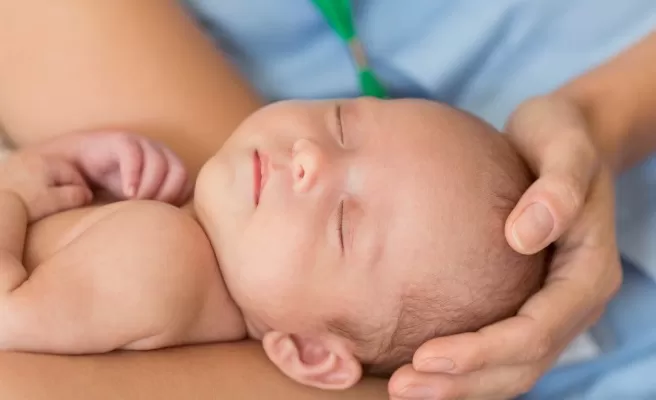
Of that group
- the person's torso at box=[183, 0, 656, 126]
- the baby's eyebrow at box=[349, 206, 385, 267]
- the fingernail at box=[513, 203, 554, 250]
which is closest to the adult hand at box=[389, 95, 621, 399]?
the fingernail at box=[513, 203, 554, 250]

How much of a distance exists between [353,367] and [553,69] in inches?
20.0

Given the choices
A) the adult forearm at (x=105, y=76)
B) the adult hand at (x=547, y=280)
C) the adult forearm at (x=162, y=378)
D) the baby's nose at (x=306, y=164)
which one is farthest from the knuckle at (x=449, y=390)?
the adult forearm at (x=105, y=76)

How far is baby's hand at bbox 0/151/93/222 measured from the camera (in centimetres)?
93

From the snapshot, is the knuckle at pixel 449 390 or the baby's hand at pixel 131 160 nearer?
the knuckle at pixel 449 390

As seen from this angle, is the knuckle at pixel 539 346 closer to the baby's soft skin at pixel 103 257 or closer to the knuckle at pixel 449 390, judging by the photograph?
the knuckle at pixel 449 390

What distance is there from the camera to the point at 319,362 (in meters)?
0.88

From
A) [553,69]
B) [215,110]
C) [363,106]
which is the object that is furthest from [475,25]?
[215,110]

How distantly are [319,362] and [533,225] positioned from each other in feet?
0.95

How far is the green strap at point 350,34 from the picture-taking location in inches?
42.6

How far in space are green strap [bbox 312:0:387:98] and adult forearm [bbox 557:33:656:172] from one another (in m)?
0.27

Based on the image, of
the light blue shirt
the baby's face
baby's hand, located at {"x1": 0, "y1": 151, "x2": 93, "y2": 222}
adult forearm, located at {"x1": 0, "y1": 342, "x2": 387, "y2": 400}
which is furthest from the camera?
the light blue shirt

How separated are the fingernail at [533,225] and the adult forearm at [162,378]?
252 mm

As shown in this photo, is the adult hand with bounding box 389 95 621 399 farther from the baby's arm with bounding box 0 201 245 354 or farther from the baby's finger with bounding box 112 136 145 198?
the baby's finger with bounding box 112 136 145 198

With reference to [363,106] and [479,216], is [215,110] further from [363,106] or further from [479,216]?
[479,216]
